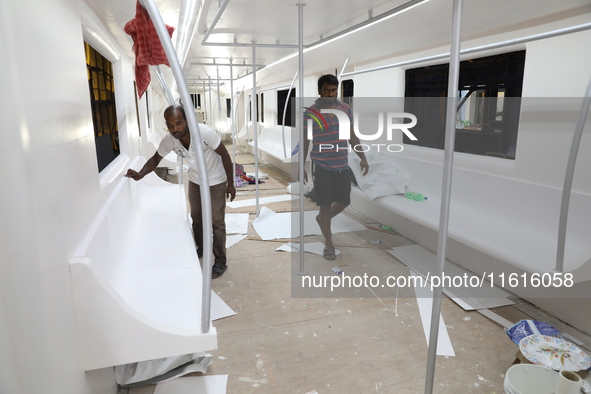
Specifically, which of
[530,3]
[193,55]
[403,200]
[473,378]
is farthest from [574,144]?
[193,55]

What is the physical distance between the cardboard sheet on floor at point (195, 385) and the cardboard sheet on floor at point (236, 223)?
2637mm

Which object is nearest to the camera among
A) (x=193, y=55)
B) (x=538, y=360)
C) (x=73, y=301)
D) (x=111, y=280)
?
(x=73, y=301)

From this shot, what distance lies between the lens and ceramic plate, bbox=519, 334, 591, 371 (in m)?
2.12

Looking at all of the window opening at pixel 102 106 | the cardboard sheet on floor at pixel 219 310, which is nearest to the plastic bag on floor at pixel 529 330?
the cardboard sheet on floor at pixel 219 310

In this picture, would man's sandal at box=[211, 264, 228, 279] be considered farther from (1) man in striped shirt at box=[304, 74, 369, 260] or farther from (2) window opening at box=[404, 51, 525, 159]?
(2) window opening at box=[404, 51, 525, 159]

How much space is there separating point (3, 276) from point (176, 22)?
329cm

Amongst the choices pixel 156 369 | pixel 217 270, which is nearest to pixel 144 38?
pixel 156 369

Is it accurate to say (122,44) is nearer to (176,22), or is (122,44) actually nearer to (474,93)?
(176,22)

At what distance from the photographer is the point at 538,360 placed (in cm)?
214

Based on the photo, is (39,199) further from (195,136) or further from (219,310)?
(219,310)

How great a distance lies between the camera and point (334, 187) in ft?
13.5

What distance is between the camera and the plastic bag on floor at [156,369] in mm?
2195

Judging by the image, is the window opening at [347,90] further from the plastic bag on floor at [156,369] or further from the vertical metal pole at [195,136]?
the vertical metal pole at [195,136]

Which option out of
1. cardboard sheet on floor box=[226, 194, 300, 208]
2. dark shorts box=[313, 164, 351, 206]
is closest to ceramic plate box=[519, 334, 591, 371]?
dark shorts box=[313, 164, 351, 206]
